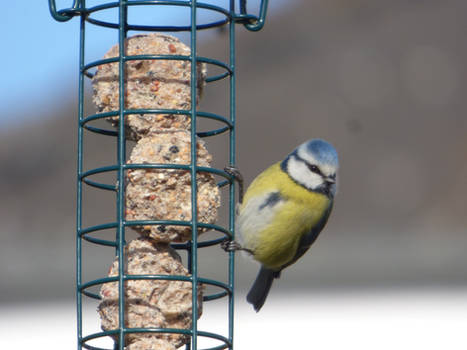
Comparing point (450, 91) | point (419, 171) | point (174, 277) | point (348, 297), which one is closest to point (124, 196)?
point (174, 277)

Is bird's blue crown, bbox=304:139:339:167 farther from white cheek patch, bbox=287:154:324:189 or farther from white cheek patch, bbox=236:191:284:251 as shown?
white cheek patch, bbox=236:191:284:251

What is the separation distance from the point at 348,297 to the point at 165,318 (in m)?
3.60

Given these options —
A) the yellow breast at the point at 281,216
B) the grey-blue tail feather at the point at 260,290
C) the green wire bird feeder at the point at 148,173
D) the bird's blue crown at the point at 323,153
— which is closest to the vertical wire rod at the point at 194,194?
the green wire bird feeder at the point at 148,173

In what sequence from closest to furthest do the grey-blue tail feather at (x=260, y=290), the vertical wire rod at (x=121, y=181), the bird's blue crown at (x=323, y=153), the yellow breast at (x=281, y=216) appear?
the vertical wire rod at (x=121, y=181) → the bird's blue crown at (x=323, y=153) → the yellow breast at (x=281, y=216) → the grey-blue tail feather at (x=260, y=290)

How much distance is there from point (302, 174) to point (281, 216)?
0.23m

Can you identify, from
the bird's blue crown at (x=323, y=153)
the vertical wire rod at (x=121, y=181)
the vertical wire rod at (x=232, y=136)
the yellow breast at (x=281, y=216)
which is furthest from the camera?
the yellow breast at (x=281, y=216)

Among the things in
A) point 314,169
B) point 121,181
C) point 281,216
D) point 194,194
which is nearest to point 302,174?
point 314,169

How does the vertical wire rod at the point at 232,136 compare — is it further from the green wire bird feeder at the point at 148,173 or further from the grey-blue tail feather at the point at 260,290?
the grey-blue tail feather at the point at 260,290

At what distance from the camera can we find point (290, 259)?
16.5 ft

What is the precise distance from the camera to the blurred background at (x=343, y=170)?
7.03 metres

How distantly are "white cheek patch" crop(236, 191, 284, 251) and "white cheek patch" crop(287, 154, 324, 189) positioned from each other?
0.13 meters

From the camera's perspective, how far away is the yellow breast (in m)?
4.72

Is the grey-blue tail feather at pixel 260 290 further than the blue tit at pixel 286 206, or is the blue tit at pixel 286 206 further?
the grey-blue tail feather at pixel 260 290

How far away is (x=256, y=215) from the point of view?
4.69m
